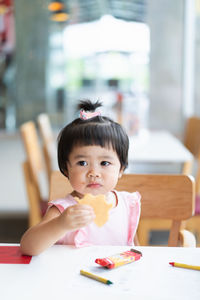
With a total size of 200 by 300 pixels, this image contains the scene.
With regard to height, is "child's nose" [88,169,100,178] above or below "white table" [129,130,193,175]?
above

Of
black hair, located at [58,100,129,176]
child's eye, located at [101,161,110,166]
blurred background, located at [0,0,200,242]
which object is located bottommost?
child's eye, located at [101,161,110,166]

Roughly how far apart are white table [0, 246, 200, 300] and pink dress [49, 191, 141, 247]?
191mm

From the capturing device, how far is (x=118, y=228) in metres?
1.49

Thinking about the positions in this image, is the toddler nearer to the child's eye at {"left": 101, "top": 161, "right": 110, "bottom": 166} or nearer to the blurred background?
the child's eye at {"left": 101, "top": 161, "right": 110, "bottom": 166}

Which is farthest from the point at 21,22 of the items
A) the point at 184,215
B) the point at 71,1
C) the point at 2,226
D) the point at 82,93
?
the point at 184,215

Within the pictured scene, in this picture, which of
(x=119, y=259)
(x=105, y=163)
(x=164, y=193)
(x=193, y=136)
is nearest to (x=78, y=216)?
(x=119, y=259)

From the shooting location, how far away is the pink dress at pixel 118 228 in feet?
4.71

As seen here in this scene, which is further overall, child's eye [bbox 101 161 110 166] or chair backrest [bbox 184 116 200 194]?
chair backrest [bbox 184 116 200 194]

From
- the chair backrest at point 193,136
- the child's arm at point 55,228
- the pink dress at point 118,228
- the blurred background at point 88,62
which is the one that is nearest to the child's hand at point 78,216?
the child's arm at point 55,228

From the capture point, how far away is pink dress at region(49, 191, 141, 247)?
1436 millimetres

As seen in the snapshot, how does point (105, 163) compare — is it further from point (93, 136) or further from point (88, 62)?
point (88, 62)

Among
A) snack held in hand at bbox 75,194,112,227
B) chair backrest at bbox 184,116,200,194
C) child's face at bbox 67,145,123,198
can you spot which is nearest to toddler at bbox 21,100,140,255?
child's face at bbox 67,145,123,198

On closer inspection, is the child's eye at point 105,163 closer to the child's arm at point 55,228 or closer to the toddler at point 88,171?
the toddler at point 88,171

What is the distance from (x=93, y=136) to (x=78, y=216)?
323mm
